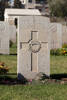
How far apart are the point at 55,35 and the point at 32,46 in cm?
1114

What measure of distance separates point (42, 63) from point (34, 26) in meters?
1.09

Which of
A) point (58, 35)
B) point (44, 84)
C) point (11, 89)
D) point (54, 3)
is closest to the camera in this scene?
point (11, 89)

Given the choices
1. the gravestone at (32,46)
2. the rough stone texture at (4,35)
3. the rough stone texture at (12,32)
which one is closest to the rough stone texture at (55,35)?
the rough stone texture at (4,35)

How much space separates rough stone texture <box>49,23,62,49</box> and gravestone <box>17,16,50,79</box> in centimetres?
1049

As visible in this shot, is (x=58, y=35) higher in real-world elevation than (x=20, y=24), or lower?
lower

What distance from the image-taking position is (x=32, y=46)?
33.6ft

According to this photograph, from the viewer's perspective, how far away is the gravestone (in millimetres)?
10094

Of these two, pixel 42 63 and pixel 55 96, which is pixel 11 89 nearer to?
pixel 55 96

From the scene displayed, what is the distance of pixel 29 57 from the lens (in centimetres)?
1024

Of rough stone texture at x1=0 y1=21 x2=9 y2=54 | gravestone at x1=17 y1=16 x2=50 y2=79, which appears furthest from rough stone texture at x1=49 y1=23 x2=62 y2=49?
gravestone at x1=17 y1=16 x2=50 y2=79

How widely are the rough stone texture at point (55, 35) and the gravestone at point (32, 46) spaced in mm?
10489

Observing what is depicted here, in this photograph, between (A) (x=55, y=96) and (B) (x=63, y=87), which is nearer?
(A) (x=55, y=96)

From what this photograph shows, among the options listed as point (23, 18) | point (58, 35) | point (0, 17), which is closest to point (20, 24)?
point (23, 18)

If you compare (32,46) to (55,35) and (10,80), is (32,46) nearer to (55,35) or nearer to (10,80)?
(10,80)
